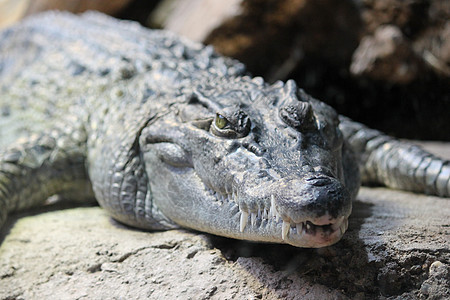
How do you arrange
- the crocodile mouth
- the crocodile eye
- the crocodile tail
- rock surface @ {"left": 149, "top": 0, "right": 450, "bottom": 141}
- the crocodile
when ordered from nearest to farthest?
the crocodile mouth < the crocodile < the crocodile eye < the crocodile tail < rock surface @ {"left": 149, "top": 0, "right": 450, "bottom": 141}

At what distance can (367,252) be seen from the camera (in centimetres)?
212

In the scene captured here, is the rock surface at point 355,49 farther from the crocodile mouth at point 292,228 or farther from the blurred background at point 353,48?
the crocodile mouth at point 292,228

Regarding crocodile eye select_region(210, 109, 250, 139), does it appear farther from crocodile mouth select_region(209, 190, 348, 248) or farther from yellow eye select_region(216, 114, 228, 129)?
crocodile mouth select_region(209, 190, 348, 248)

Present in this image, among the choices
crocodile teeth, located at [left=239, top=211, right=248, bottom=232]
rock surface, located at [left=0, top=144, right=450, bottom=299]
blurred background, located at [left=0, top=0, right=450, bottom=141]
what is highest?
blurred background, located at [left=0, top=0, right=450, bottom=141]

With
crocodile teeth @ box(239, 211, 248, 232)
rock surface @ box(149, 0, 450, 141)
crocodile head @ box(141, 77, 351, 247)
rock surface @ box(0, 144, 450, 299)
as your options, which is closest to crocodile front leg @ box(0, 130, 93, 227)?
rock surface @ box(0, 144, 450, 299)

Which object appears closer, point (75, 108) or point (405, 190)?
point (405, 190)

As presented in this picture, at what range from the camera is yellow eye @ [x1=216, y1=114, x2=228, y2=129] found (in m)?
2.39

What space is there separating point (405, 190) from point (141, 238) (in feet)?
6.19

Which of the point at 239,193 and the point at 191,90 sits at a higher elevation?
the point at 191,90

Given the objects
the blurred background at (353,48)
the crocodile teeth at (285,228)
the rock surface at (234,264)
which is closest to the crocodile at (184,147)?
the crocodile teeth at (285,228)

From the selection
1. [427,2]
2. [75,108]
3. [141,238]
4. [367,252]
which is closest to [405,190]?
[367,252]

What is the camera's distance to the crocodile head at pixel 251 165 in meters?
Result: 1.85

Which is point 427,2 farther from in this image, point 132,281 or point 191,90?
point 132,281

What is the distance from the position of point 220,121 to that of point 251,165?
0.37m
